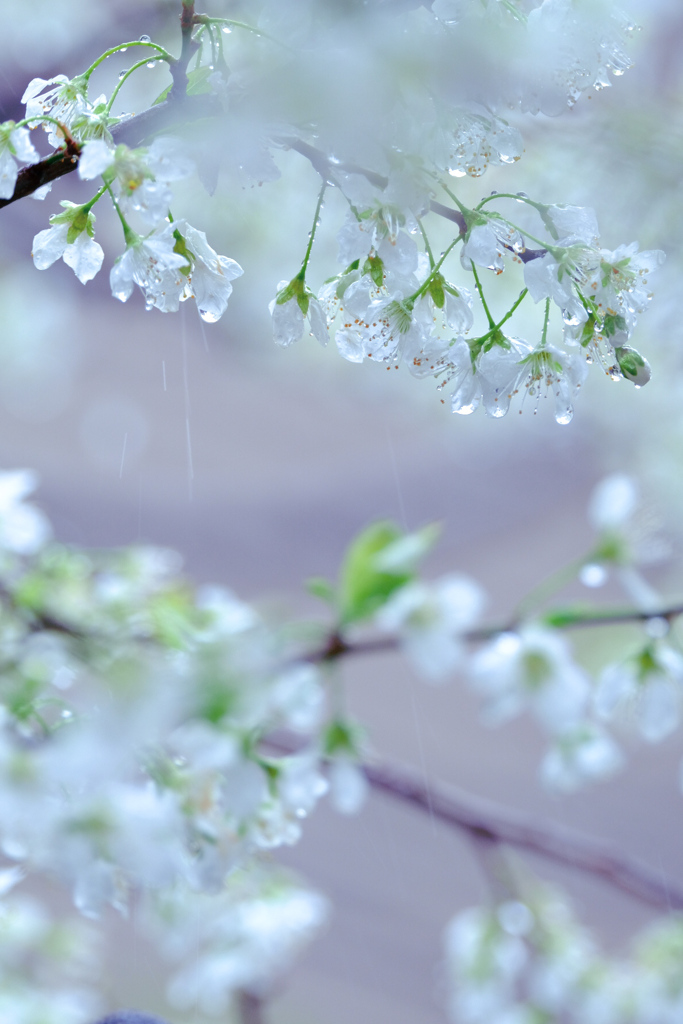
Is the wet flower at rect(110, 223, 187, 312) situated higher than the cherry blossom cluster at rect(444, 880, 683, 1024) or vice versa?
the wet flower at rect(110, 223, 187, 312)

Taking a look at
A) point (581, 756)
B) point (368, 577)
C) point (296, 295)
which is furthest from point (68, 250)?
point (581, 756)

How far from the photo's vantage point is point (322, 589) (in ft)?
1.04

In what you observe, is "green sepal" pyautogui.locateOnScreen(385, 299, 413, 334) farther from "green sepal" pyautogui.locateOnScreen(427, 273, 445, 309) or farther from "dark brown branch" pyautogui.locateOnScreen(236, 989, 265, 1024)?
"dark brown branch" pyautogui.locateOnScreen(236, 989, 265, 1024)

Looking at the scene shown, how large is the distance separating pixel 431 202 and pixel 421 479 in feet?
12.2

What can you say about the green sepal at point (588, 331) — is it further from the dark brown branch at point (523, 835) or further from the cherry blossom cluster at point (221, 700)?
the dark brown branch at point (523, 835)

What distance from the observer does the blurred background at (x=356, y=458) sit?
1235mm

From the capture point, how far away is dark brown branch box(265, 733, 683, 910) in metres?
0.60

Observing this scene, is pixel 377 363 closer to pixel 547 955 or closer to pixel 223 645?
pixel 223 645

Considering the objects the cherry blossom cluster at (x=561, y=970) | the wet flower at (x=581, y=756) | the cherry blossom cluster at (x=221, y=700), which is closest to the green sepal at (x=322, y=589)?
the cherry blossom cluster at (x=221, y=700)

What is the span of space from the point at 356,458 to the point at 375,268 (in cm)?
386

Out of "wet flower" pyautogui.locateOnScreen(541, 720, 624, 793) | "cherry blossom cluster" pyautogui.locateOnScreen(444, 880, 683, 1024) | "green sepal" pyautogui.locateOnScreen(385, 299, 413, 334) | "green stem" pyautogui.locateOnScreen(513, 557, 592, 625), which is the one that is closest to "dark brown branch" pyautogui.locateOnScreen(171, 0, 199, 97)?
"green sepal" pyautogui.locateOnScreen(385, 299, 413, 334)

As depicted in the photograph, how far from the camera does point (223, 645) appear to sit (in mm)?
256

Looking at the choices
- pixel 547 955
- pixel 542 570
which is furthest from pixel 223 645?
pixel 542 570

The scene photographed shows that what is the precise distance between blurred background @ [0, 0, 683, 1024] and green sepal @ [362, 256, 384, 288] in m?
0.12
